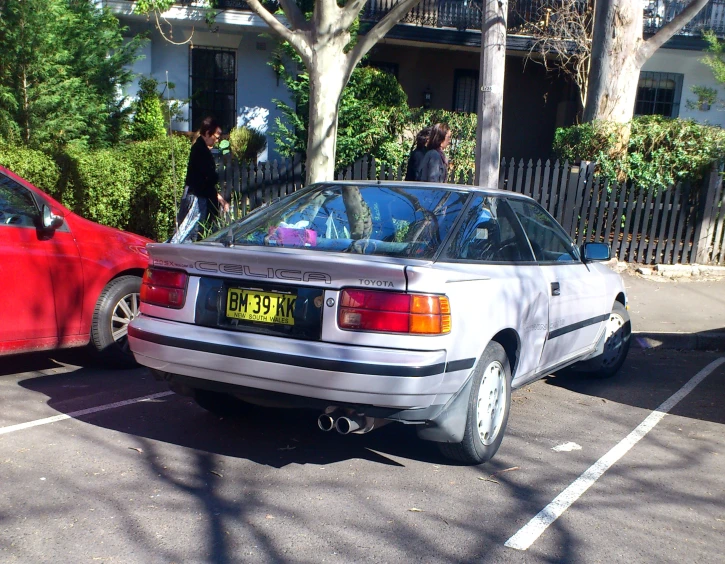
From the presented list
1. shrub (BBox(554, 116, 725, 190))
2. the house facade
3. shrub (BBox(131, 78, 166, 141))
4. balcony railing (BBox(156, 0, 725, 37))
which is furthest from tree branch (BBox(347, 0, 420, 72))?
balcony railing (BBox(156, 0, 725, 37))

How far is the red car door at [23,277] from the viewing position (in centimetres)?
547

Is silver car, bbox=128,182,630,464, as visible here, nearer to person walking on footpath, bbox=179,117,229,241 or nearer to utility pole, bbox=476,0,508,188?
utility pole, bbox=476,0,508,188

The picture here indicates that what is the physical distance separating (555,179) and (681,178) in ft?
6.56

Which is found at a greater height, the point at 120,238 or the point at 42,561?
the point at 120,238

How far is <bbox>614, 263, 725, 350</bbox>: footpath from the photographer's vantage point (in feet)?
27.6

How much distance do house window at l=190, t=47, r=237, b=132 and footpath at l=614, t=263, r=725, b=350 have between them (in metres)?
10.3

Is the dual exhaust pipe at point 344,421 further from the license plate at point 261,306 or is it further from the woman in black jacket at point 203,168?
the woman in black jacket at point 203,168

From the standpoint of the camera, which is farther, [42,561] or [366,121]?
[366,121]

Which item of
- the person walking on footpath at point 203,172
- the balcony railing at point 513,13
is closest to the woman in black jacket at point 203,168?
the person walking on footpath at point 203,172

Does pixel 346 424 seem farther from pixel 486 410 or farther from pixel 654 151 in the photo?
pixel 654 151

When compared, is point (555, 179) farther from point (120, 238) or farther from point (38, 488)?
point (38, 488)

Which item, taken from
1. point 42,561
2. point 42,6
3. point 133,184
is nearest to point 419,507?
point 42,561

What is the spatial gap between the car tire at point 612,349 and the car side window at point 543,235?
103cm

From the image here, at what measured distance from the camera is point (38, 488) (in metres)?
3.89
